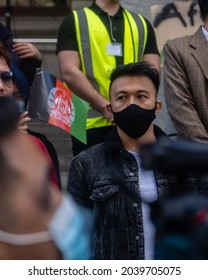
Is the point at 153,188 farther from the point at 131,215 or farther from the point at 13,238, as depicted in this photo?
the point at 13,238

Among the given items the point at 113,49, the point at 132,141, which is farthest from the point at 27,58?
the point at 132,141

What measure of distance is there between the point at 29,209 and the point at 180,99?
107 inches

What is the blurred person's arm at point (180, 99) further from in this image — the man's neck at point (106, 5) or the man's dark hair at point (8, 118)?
the man's dark hair at point (8, 118)

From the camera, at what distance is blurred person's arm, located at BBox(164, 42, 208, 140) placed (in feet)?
14.2

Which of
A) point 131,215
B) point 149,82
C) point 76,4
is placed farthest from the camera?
point 76,4

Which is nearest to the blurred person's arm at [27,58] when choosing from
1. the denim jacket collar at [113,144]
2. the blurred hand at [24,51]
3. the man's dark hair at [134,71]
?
the blurred hand at [24,51]

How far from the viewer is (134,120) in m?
3.60

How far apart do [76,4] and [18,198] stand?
549cm

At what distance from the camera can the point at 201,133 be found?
169 inches

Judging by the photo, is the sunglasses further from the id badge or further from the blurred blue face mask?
the blurred blue face mask

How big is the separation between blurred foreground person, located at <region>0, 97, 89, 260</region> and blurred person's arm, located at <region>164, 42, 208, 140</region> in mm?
2508

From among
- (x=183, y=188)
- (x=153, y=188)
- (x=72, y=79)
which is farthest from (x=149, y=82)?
(x=183, y=188)

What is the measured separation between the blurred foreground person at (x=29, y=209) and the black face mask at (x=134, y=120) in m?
1.75

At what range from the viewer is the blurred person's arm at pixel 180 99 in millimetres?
4332
